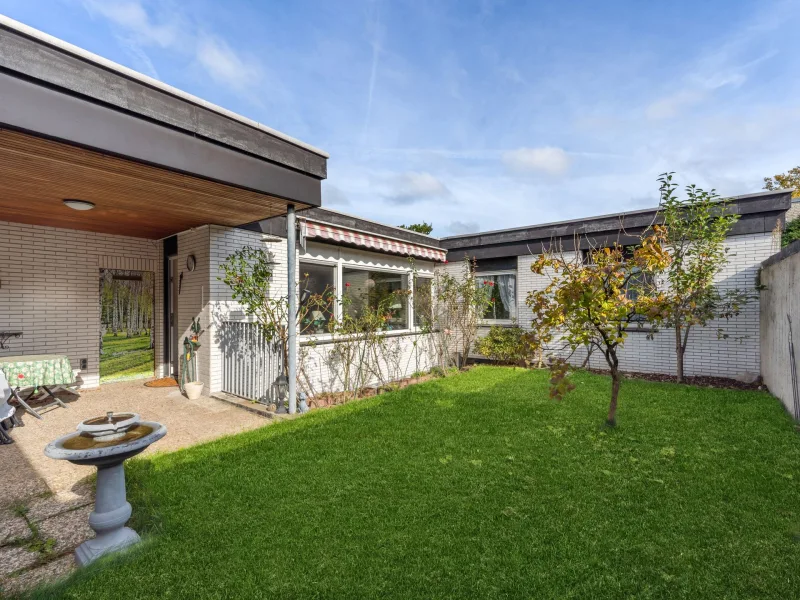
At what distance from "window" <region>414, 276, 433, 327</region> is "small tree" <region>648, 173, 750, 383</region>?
585cm

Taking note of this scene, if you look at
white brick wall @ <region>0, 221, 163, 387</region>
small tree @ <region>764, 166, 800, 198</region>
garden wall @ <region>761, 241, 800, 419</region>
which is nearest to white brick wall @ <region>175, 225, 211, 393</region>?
white brick wall @ <region>0, 221, 163, 387</region>

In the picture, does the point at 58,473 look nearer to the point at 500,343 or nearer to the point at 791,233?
the point at 500,343

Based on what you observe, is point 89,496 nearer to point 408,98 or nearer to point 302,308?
point 302,308

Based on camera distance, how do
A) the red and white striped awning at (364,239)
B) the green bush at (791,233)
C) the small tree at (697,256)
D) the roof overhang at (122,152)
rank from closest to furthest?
the roof overhang at (122,152)
the red and white striped awning at (364,239)
the small tree at (697,256)
the green bush at (791,233)

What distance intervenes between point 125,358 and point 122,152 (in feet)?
21.7

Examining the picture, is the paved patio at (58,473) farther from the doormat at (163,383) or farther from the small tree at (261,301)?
the small tree at (261,301)

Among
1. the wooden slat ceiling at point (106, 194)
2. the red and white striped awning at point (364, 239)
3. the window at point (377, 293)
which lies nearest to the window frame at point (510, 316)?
the red and white striped awning at point (364, 239)

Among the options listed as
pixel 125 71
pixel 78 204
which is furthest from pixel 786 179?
pixel 78 204

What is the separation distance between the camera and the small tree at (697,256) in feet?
27.4

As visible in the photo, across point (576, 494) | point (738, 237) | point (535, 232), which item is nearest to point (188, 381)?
point (576, 494)

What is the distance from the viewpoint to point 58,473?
4348mm

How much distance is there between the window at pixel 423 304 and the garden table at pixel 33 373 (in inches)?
314

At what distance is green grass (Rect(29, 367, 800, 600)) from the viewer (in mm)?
2535

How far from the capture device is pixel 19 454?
4.84 meters
